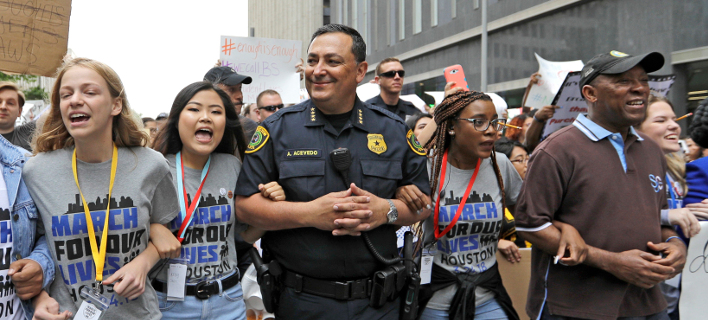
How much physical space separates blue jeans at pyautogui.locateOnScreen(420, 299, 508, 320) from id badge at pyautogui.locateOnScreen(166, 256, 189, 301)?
4.72 feet

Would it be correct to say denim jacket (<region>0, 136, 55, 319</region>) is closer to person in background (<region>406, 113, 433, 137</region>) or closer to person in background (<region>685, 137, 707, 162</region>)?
person in background (<region>406, 113, 433, 137</region>)

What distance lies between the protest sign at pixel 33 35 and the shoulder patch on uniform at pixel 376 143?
179cm

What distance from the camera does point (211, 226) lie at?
9.32 feet

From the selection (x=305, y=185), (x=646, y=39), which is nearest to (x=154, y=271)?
(x=305, y=185)

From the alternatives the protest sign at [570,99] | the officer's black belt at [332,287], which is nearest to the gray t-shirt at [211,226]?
the officer's black belt at [332,287]

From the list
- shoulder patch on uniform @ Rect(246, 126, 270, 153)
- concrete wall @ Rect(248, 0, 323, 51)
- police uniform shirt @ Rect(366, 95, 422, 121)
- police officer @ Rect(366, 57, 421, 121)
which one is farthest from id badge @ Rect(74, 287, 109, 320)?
concrete wall @ Rect(248, 0, 323, 51)

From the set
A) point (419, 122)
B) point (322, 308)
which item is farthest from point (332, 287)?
point (419, 122)

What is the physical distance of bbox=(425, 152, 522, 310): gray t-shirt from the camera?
3.14 m

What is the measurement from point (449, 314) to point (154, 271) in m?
1.73

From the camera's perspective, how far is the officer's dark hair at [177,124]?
3020 mm

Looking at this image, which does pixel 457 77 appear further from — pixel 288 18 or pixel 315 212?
pixel 288 18

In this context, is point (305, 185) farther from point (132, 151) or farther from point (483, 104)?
point (483, 104)

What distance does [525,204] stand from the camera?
9.12 ft

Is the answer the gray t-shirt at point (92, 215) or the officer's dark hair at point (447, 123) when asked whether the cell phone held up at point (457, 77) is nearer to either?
the officer's dark hair at point (447, 123)
